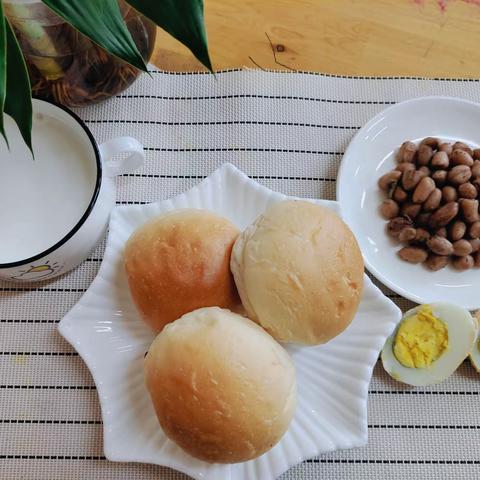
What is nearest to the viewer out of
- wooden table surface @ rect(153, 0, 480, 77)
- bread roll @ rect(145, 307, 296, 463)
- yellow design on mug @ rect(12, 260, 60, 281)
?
bread roll @ rect(145, 307, 296, 463)

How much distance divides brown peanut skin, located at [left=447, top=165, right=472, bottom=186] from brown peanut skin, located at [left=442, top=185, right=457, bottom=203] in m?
0.01

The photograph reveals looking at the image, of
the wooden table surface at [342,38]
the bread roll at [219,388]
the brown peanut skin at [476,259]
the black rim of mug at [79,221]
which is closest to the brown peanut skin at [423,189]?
the brown peanut skin at [476,259]

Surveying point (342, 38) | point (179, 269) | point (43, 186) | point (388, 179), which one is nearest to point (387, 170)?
point (388, 179)

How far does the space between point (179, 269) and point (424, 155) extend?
1.28 feet

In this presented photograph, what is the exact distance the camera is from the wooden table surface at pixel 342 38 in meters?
0.87

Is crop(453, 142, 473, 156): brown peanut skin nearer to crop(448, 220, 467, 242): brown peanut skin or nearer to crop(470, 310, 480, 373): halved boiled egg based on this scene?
crop(448, 220, 467, 242): brown peanut skin

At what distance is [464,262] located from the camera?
0.75 m

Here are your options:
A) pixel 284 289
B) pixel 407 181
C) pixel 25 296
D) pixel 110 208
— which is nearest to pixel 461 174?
pixel 407 181

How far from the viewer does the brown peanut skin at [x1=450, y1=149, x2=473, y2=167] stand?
0.77m

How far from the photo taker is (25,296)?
0.75 m

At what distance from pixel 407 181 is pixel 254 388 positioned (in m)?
0.37

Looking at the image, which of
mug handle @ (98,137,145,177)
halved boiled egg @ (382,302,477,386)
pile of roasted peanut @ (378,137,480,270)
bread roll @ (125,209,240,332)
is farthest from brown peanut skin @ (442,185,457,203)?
mug handle @ (98,137,145,177)

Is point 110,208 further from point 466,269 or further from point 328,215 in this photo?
point 466,269

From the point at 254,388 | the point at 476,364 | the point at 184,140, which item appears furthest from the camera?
the point at 184,140
